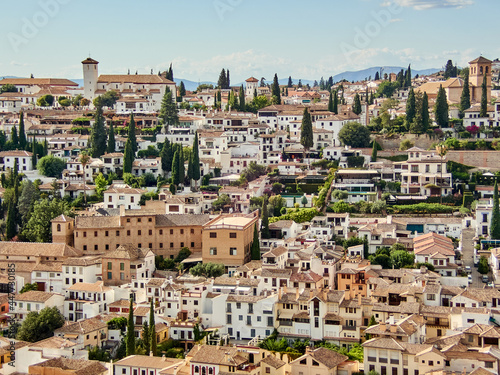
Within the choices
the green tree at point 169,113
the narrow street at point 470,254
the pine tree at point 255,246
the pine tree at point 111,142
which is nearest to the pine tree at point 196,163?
the pine tree at point 111,142

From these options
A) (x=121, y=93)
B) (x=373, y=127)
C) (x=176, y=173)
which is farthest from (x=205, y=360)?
(x=121, y=93)

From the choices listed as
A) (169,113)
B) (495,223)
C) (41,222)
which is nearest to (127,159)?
(169,113)

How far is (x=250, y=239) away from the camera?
38938 millimetres

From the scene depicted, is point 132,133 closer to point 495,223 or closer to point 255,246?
point 255,246

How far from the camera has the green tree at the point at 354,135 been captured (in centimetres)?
5247

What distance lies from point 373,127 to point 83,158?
19848 millimetres

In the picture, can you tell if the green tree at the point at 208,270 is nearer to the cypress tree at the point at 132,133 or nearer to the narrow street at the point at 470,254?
the narrow street at the point at 470,254

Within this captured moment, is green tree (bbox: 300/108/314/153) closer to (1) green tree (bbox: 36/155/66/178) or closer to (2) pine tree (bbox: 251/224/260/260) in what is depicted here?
(1) green tree (bbox: 36/155/66/178)

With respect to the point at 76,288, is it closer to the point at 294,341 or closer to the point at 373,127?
the point at 294,341

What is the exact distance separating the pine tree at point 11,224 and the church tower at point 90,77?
79.8ft

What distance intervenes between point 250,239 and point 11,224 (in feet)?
40.8

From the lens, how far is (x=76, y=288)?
35125 mm

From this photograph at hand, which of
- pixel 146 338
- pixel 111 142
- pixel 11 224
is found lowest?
pixel 146 338

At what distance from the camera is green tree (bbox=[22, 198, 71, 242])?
4088 cm
